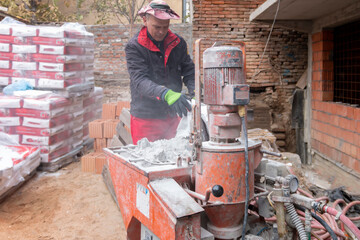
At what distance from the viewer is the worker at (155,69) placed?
336cm

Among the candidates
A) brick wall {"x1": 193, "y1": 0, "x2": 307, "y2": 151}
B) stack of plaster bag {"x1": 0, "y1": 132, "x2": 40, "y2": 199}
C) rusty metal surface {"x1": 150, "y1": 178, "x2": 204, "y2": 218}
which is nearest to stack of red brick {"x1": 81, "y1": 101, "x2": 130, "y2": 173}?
stack of plaster bag {"x1": 0, "y1": 132, "x2": 40, "y2": 199}

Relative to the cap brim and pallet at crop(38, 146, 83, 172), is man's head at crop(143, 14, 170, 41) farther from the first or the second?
pallet at crop(38, 146, 83, 172)

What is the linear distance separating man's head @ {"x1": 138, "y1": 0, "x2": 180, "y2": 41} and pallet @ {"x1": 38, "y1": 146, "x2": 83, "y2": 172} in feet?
11.2

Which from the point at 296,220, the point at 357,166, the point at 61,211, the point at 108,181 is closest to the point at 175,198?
the point at 296,220

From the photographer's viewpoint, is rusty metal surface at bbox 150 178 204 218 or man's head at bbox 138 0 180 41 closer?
rusty metal surface at bbox 150 178 204 218

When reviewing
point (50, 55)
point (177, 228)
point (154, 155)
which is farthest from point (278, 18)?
point (177, 228)

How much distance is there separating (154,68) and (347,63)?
397 cm

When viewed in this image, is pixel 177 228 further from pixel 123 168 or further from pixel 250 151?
pixel 123 168

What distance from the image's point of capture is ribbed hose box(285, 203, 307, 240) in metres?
1.83

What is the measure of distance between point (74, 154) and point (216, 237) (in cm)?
515

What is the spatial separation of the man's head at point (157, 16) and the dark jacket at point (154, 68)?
0.13 m

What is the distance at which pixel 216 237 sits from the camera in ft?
6.65

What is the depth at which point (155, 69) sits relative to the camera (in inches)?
148

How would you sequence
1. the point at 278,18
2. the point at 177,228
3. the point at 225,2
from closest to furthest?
the point at 177,228 < the point at 278,18 < the point at 225,2
